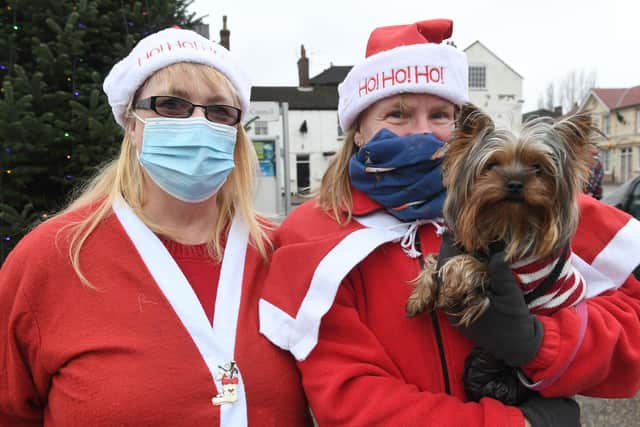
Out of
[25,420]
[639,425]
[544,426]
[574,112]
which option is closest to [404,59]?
[574,112]

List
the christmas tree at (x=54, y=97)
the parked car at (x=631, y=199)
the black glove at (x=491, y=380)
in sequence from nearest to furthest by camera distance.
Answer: the black glove at (x=491, y=380)
the christmas tree at (x=54, y=97)
the parked car at (x=631, y=199)

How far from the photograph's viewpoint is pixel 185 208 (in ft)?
7.72

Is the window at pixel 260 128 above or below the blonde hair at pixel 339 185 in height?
above

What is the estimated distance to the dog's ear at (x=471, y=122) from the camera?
2.03 meters

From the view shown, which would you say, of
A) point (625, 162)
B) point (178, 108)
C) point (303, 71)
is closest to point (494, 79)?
point (303, 71)

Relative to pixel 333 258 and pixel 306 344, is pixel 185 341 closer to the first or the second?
pixel 306 344

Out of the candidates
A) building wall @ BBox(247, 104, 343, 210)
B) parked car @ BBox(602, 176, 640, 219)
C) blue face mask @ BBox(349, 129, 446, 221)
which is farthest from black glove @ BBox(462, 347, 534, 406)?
building wall @ BBox(247, 104, 343, 210)

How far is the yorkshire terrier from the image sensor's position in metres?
1.95

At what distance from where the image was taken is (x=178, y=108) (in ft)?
7.55

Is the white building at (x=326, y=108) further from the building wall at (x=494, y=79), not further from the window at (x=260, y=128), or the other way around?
the window at (x=260, y=128)

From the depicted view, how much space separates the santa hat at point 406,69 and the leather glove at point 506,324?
0.86 metres

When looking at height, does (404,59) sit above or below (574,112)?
above

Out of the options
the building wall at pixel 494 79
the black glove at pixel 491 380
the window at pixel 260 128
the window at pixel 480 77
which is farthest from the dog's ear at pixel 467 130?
the window at pixel 480 77

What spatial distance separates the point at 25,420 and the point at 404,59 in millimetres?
2330
